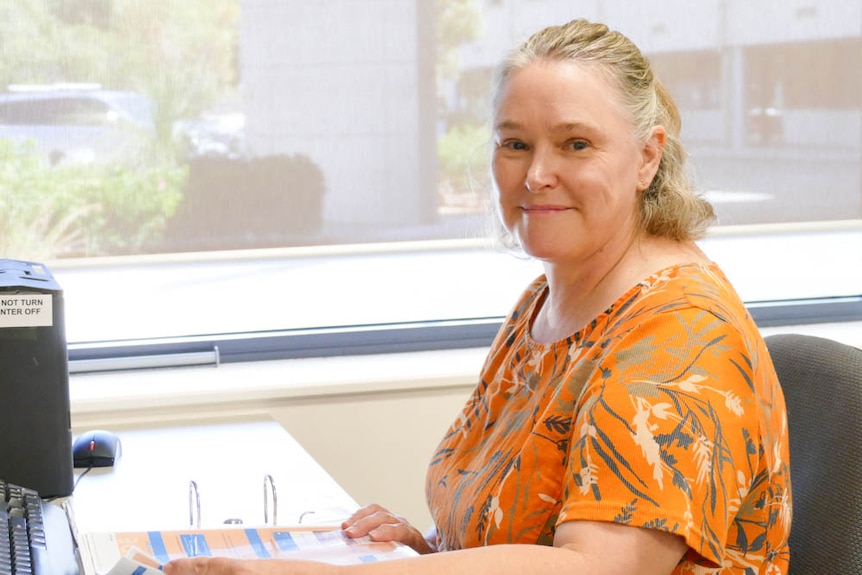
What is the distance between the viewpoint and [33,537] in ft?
4.19

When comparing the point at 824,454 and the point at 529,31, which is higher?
the point at 529,31

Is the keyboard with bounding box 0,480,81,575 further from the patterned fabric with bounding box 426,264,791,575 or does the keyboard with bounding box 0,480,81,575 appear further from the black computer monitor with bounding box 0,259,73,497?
the patterned fabric with bounding box 426,264,791,575

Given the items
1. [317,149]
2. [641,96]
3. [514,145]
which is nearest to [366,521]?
[514,145]

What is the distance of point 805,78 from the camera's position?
9.21ft

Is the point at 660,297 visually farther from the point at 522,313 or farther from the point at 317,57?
the point at 317,57

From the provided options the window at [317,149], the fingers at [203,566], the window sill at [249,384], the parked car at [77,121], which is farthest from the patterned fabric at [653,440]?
the parked car at [77,121]

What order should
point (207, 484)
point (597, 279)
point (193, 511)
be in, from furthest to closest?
point (207, 484) < point (193, 511) < point (597, 279)

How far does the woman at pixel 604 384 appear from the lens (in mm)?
1137

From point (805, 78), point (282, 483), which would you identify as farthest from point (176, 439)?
point (805, 78)

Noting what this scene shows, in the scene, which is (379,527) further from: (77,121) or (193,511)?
(77,121)

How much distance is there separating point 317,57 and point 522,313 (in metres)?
1.02

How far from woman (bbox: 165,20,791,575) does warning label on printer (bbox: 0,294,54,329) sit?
535 millimetres

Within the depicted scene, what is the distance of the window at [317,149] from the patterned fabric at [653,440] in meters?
1.02

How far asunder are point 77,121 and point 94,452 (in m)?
0.86
